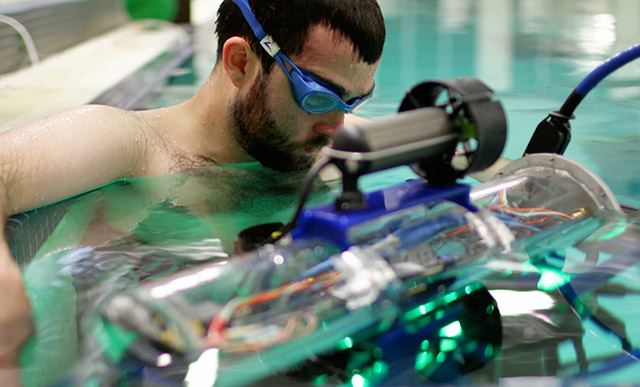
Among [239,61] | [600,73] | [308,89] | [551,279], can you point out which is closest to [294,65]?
[308,89]

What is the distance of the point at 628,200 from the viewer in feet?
7.80

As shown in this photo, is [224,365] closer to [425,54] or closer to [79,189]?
[79,189]

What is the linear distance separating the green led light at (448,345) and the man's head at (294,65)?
977mm

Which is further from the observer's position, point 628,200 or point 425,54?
point 425,54

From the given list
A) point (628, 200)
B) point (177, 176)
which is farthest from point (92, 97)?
point (628, 200)

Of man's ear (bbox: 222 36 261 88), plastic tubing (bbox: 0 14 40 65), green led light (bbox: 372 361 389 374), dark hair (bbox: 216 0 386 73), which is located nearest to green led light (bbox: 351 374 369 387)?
green led light (bbox: 372 361 389 374)

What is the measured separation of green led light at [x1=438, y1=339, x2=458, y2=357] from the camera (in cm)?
121

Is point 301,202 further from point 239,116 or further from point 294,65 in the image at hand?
point 239,116

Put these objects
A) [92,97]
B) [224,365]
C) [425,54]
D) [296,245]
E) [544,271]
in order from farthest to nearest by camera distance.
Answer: [425,54]
[92,97]
[544,271]
[296,245]
[224,365]

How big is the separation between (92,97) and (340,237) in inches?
130

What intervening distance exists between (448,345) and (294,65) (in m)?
1.12

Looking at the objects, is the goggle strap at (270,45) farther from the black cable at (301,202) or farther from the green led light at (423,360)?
the green led light at (423,360)

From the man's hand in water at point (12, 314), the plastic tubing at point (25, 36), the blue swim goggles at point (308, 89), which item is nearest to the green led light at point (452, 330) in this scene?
the man's hand in water at point (12, 314)

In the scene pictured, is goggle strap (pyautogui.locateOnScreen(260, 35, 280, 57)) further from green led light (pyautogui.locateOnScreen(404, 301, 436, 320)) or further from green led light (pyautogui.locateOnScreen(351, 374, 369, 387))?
green led light (pyautogui.locateOnScreen(351, 374, 369, 387))
